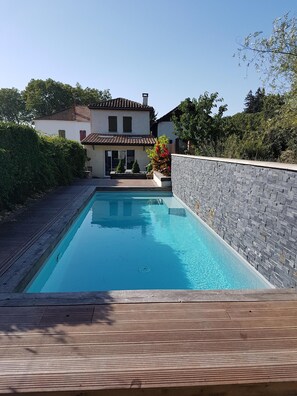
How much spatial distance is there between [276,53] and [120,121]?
587 inches

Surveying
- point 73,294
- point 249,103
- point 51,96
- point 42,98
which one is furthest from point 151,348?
point 249,103

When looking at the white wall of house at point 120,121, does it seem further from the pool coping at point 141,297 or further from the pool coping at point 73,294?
the pool coping at point 141,297

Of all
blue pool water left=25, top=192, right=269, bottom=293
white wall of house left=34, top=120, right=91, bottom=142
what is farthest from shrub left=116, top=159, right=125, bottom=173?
white wall of house left=34, top=120, right=91, bottom=142

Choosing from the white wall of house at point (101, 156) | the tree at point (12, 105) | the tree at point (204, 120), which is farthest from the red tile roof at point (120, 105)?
the tree at point (12, 105)

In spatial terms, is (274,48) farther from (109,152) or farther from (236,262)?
(109,152)

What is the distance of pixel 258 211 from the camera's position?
15.0 feet

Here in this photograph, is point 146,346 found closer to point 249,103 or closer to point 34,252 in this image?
point 34,252

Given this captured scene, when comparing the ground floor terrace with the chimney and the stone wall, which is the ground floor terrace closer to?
the stone wall

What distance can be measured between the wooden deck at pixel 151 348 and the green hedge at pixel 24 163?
201 inches

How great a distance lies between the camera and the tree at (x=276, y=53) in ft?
26.6

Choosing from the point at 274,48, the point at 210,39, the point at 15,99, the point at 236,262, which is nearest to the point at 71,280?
the point at 236,262

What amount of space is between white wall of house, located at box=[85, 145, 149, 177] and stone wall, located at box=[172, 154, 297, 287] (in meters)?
13.2

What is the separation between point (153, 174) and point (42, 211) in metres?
10.3

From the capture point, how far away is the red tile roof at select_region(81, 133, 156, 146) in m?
19.8
